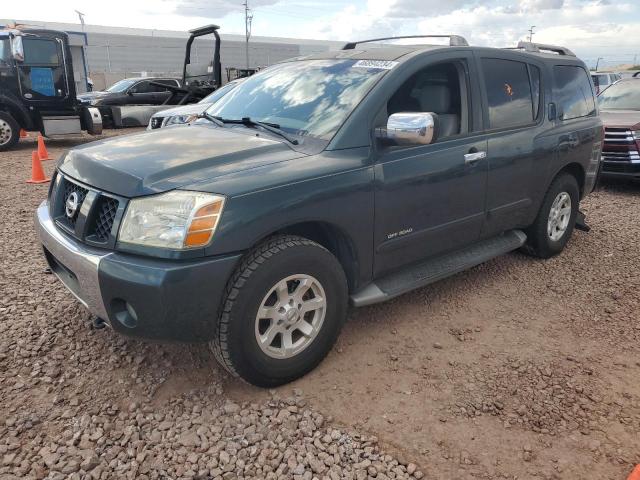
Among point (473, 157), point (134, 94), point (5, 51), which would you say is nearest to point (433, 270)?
point (473, 157)

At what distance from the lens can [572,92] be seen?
16.2 feet

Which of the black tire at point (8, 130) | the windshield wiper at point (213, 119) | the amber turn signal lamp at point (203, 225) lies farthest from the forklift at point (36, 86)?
the amber turn signal lamp at point (203, 225)

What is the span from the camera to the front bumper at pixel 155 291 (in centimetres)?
240

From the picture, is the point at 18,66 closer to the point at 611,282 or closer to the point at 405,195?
the point at 405,195

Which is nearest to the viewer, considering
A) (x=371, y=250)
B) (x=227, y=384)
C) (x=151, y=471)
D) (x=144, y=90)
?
(x=151, y=471)

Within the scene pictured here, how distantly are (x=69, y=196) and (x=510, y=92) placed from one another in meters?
3.36

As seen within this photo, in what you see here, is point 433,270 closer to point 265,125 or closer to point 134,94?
point 265,125

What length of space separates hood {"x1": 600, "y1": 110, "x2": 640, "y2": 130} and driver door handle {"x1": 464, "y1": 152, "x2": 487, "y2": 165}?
5429 mm

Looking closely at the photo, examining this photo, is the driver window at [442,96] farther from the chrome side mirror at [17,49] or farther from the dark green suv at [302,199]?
the chrome side mirror at [17,49]

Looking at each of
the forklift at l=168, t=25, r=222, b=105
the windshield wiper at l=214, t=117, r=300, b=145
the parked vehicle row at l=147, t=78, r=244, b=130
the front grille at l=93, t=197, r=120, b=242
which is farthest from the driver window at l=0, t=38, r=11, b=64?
the front grille at l=93, t=197, r=120, b=242

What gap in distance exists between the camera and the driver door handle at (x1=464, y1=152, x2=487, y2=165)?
3.67 m

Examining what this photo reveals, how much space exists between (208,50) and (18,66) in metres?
37.7

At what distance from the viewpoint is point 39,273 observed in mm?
4312

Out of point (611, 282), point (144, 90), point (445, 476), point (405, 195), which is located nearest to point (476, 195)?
point (405, 195)
